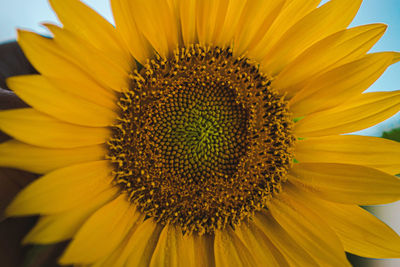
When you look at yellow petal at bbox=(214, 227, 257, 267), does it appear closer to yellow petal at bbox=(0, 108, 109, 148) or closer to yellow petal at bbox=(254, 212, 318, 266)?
yellow petal at bbox=(254, 212, 318, 266)

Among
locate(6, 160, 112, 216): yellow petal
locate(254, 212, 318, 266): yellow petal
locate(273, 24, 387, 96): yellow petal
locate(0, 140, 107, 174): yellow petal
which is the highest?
locate(273, 24, 387, 96): yellow petal

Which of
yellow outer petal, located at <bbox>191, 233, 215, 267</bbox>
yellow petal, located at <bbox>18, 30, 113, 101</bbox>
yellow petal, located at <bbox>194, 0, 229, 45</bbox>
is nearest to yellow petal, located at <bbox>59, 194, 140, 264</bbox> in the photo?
yellow outer petal, located at <bbox>191, 233, 215, 267</bbox>

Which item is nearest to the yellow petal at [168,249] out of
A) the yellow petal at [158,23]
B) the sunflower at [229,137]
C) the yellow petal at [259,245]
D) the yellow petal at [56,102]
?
the sunflower at [229,137]

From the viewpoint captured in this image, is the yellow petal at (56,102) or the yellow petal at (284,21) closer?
the yellow petal at (56,102)

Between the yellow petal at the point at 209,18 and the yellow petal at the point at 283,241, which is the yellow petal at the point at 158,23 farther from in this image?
the yellow petal at the point at 283,241

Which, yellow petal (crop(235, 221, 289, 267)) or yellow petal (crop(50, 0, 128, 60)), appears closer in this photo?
yellow petal (crop(50, 0, 128, 60))

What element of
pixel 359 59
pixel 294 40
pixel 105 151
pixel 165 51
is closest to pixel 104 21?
pixel 165 51
